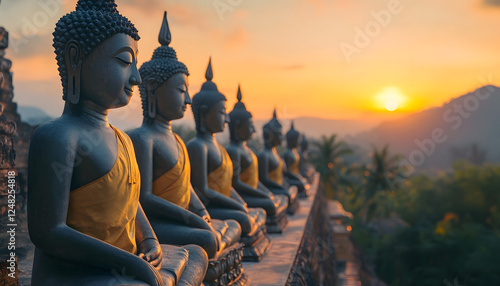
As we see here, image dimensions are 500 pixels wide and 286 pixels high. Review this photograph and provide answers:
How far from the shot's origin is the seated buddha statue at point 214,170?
581cm

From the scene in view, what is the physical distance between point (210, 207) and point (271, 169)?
A: 4674 mm

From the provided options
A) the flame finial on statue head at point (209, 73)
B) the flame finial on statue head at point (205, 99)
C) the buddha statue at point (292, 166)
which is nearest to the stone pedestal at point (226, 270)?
the flame finial on statue head at point (205, 99)

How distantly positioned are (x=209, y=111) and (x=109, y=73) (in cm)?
327

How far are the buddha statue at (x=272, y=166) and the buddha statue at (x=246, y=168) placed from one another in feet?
5.82

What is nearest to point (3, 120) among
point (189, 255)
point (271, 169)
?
point (189, 255)

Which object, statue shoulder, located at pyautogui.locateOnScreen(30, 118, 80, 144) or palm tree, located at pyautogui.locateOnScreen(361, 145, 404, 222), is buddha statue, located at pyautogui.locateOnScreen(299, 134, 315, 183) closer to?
palm tree, located at pyautogui.locateOnScreen(361, 145, 404, 222)

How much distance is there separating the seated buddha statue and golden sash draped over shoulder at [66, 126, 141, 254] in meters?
2.49

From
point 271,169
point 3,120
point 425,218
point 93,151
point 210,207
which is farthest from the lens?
point 425,218

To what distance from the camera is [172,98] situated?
15.4 ft

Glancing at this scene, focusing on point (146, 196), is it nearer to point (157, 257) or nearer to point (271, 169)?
point (157, 257)

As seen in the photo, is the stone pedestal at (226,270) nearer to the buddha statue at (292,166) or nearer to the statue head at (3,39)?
the statue head at (3,39)

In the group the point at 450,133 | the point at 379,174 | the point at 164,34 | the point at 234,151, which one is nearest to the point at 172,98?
the point at 164,34

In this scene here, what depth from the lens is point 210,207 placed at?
19.7 ft

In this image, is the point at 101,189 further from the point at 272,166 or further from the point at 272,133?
the point at 272,133
